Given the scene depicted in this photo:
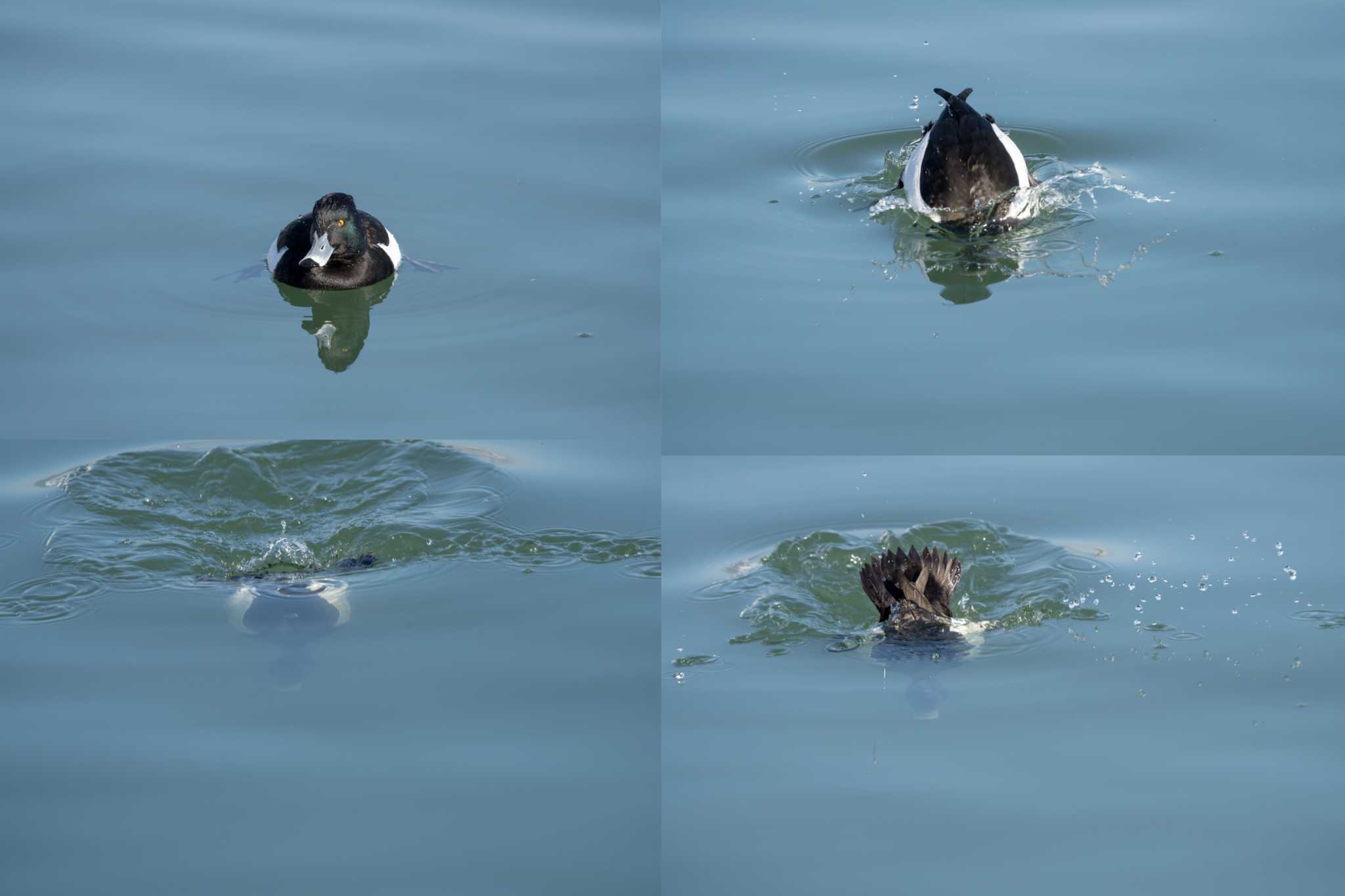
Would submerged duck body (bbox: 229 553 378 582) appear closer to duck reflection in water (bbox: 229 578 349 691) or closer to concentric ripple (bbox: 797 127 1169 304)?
duck reflection in water (bbox: 229 578 349 691)

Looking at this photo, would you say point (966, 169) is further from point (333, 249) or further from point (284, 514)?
point (284, 514)

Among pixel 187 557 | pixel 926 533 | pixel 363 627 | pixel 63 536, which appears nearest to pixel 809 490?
pixel 926 533

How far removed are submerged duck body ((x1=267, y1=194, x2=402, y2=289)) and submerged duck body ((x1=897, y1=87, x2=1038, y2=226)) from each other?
300 cm

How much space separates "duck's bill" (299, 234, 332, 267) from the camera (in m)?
9.08

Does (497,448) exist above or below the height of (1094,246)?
below

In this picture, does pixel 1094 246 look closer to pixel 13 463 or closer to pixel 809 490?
pixel 809 490

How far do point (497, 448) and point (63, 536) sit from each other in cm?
225

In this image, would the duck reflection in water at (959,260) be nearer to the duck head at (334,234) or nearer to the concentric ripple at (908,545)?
the concentric ripple at (908,545)

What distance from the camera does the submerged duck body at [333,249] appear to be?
9.16 meters

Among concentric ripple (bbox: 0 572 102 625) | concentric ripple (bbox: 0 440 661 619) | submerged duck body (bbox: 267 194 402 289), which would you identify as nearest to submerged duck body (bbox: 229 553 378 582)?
concentric ripple (bbox: 0 440 661 619)

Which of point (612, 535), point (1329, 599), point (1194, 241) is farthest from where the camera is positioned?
point (1194, 241)

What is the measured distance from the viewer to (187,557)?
8.74 metres

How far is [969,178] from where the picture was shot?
30.6 feet

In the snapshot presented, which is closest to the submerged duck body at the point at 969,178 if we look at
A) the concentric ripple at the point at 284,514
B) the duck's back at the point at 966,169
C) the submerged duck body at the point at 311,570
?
the duck's back at the point at 966,169
